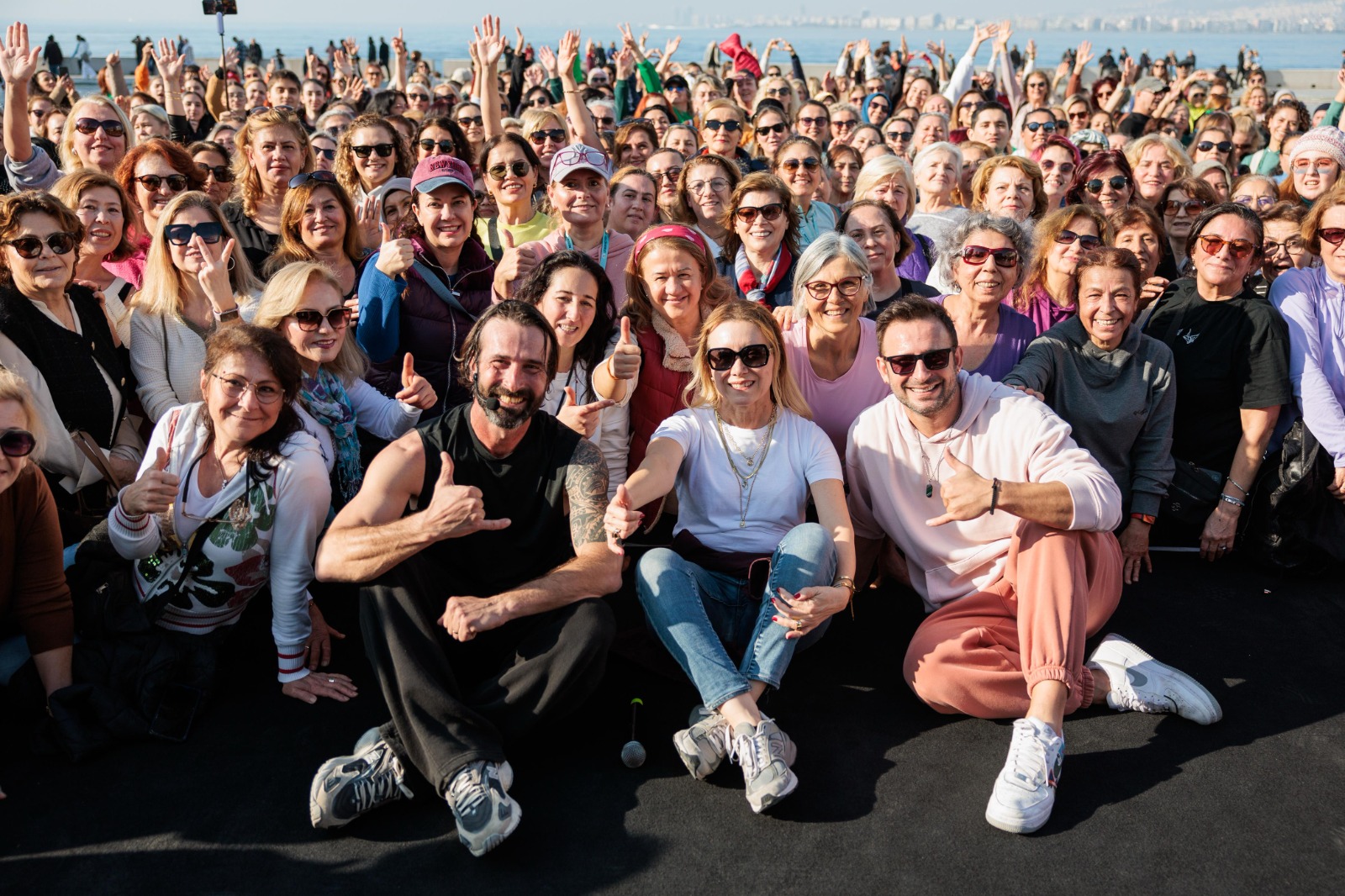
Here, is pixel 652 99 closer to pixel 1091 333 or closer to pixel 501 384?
pixel 1091 333

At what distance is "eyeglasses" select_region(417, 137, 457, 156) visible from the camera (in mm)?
6023

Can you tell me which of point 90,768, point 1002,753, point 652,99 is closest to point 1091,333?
point 1002,753

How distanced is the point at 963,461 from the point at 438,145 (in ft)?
12.8

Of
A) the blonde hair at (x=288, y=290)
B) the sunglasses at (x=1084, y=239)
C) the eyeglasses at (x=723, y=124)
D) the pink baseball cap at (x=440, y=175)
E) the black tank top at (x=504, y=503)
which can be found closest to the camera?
the black tank top at (x=504, y=503)

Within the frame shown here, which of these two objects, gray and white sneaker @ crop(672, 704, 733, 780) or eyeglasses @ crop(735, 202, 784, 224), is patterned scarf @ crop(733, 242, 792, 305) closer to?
eyeglasses @ crop(735, 202, 784, 224)

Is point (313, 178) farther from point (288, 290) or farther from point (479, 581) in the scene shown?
point (479, 581)

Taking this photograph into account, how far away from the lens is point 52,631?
321cm

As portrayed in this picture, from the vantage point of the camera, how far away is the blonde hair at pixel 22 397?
9.91 ft

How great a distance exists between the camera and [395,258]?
438 cm

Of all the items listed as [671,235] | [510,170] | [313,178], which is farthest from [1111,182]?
[313,178]

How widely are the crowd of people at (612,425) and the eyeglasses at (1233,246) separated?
15 mm

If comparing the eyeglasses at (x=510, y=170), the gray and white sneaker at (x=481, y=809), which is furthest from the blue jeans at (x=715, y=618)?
the eyeglasses at (x=510, y=170)

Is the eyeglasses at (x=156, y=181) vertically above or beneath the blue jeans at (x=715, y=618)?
above

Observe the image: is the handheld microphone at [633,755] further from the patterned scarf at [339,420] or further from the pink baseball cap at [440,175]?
the pink baseball cap at [440,175]
